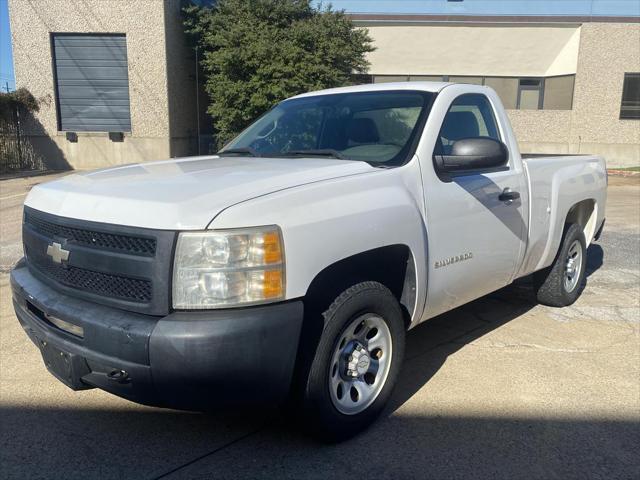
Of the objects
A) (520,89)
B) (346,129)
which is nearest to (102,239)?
(346,129)

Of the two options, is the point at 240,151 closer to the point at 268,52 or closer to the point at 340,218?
the point at 340,218

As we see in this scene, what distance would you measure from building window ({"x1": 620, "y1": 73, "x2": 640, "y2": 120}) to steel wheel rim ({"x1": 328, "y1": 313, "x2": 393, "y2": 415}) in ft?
80.7

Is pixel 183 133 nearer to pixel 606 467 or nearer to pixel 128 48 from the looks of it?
pixel 128 48

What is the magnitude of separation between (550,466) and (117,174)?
2.85 meters

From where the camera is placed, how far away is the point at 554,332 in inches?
189

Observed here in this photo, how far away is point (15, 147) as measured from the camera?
19656mm

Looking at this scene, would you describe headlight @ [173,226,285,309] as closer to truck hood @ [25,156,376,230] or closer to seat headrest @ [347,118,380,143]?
truck hood @ [25,156,376,230]

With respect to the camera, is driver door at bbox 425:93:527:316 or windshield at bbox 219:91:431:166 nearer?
driver door at bbox 425:93:527:316

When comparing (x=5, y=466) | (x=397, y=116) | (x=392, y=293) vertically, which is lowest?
(x=5, y=466)

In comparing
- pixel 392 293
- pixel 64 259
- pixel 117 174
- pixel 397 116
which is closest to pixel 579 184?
pixel 397 116

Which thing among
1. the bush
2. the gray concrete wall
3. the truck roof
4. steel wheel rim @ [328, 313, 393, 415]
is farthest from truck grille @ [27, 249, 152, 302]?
the gray concrete wall

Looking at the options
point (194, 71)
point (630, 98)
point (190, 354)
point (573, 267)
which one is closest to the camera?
point (190, 354)

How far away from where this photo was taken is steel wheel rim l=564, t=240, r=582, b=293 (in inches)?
215

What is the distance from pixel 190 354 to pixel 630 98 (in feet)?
85.1
